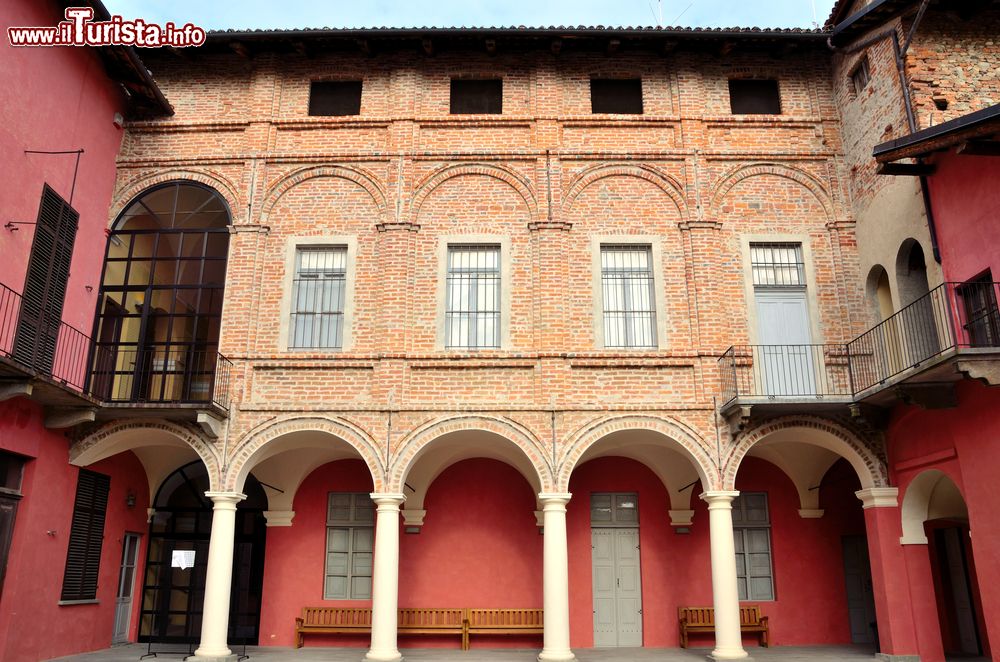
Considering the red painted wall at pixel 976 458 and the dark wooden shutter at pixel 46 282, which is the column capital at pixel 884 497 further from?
the dark wooden shutter at pixel 46 282

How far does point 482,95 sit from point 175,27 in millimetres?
5423

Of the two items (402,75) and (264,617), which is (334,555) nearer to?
(264,617)

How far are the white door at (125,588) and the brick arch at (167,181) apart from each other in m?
5.73

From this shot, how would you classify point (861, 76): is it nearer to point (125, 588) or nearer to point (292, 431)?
point (292, 431)

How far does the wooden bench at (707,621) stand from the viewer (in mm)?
13250

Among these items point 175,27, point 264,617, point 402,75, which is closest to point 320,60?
point 402,75

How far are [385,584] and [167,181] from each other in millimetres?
8038

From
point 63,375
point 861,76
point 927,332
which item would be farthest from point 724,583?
point 63,375

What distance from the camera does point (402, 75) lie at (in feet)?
46.3

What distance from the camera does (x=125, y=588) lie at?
543 inches

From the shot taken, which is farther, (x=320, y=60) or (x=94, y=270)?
(x=320, y=60)

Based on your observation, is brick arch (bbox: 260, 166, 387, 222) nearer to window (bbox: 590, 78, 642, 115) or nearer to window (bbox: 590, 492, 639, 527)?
window (bbox: 590, 78, 642, 115)

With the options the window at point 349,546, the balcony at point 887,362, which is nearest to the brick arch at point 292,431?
the window at point 349,546

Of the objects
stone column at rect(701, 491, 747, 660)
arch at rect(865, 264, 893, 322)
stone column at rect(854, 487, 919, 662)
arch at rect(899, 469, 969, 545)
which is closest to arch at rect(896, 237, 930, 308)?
arch at rect(865, 264, 893, 322)
